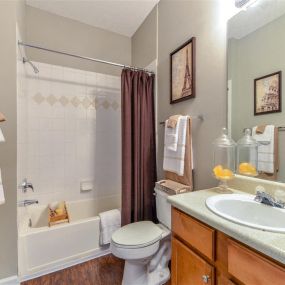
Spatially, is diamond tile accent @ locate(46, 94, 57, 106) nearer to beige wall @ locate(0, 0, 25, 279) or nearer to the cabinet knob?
beige wall @ locate(0, 0, 25, 279)

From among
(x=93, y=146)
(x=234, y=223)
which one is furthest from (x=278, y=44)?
(x=93, y=146)

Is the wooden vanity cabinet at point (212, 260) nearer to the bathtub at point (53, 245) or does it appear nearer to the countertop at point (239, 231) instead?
the countertop at point (239, 231)

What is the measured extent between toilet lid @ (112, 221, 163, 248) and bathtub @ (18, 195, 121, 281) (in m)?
A: 0.48

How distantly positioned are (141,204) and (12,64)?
5.62 ft

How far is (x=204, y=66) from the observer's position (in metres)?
1.46

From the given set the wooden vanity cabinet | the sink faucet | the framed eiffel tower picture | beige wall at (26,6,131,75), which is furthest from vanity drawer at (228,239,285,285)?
beige wall at (26,6,131,75)

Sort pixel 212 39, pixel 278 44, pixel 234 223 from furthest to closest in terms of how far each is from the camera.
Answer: pixel 212 39 → pixel 278 44 → pixel 234 223

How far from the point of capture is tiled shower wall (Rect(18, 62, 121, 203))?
7.10ft

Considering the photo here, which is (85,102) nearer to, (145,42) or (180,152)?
(145,42)

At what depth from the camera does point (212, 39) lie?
4.55 ft

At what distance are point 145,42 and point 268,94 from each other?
1734 mm

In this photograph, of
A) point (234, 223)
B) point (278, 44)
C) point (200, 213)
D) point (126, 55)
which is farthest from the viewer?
point (126, 55)

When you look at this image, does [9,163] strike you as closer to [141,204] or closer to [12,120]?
[12,120]

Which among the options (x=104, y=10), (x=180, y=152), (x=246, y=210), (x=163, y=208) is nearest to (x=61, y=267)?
(x=163, y=208)
